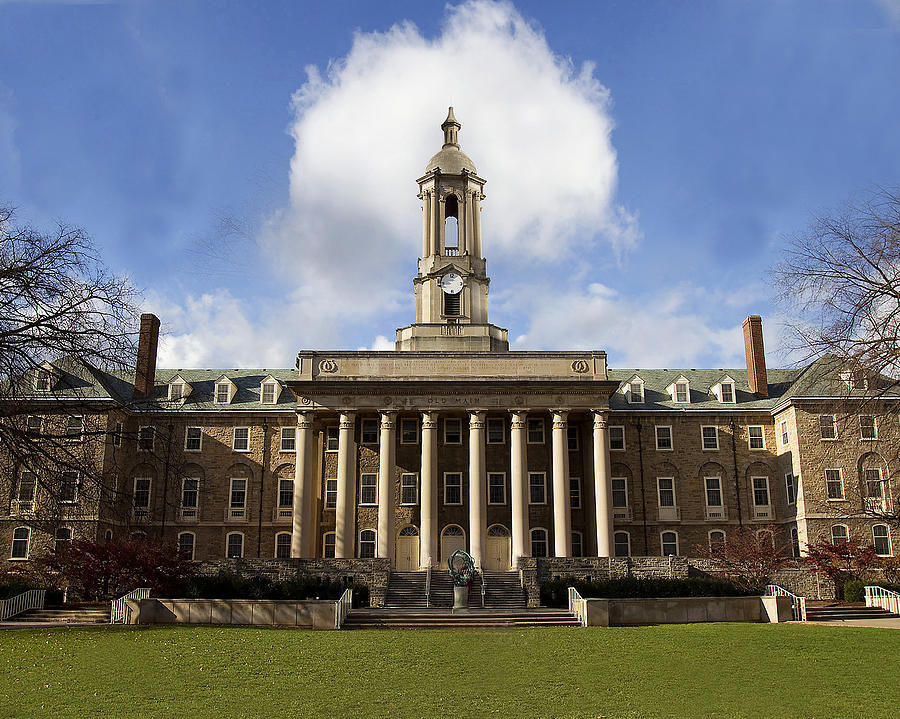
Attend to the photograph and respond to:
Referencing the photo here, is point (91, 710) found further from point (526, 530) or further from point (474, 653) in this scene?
point (526, 530)

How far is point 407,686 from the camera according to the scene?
18016 mm

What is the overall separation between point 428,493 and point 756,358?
25.1 metres

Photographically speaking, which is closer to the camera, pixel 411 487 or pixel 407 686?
pixel 407 686

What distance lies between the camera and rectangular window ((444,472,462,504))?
2024 inches

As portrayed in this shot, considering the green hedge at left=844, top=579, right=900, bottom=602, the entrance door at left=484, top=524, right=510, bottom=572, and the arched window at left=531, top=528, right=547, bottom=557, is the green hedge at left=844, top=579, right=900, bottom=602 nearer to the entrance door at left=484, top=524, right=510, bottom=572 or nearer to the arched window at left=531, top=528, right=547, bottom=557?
the arched window at left=531, top=528, right=547, bottom=557

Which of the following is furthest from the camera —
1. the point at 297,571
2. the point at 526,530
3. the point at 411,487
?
the point at 411,487

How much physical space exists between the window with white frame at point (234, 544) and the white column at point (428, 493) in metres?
12.5

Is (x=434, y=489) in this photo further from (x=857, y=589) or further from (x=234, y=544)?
(x=857, y=589)

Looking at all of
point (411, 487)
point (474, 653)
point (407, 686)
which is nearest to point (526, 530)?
point (411, 487)

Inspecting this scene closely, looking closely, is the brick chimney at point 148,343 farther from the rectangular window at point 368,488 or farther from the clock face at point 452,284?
the clock face at point 452,284

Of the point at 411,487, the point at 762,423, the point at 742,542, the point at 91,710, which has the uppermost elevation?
the point at 762,423

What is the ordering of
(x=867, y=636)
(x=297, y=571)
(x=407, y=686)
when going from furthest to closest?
(x=297, y=571) → (x=867, y=636) → (x=407, y=686)

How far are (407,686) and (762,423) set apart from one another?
42.0 metres

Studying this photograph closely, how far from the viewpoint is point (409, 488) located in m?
51.3
